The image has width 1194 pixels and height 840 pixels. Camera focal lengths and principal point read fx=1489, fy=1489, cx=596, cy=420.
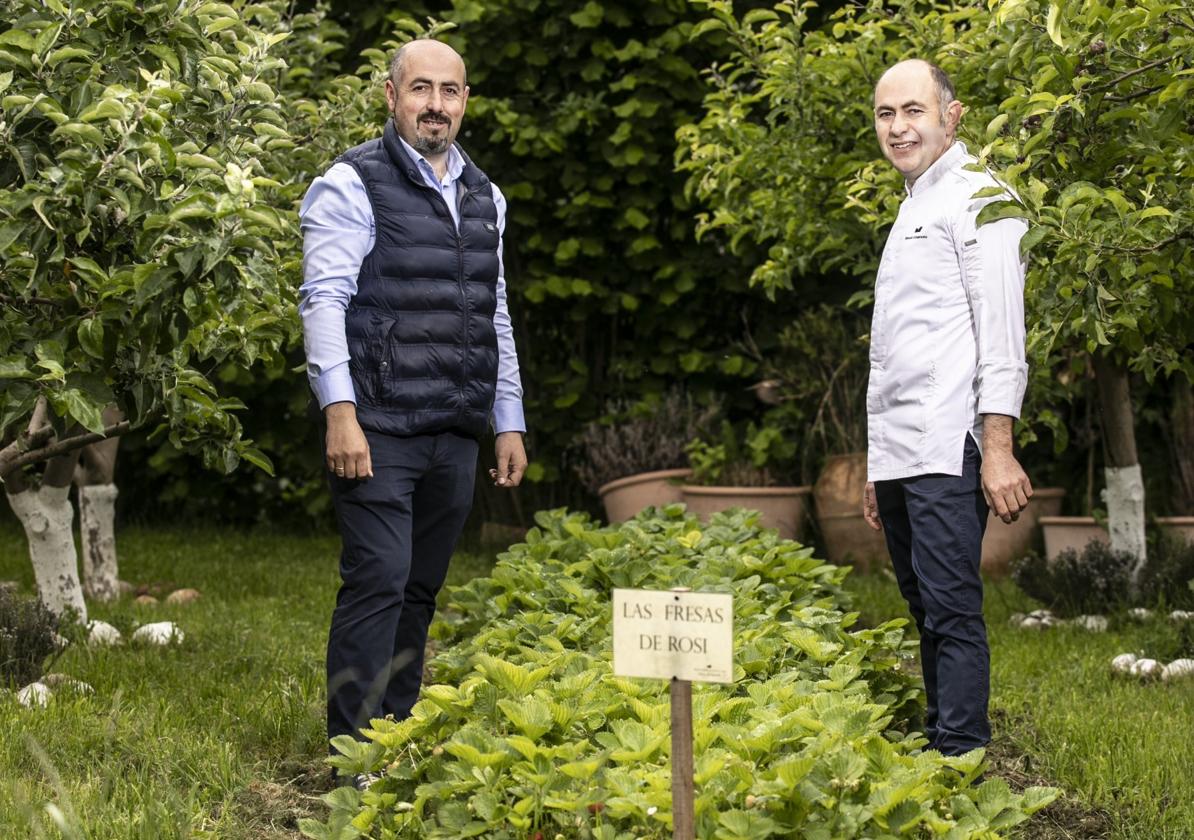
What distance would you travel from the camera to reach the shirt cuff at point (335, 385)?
11.1 ft

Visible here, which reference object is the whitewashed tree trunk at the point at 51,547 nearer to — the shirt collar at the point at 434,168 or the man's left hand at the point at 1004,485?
the shirt collar at the point at 434,168

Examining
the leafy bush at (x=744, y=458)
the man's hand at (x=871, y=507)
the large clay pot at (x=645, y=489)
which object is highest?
the man's hand at (x=871, y=507)

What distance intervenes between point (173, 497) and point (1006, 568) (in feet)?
15.9

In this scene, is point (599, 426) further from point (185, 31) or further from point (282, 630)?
point (185, 31)

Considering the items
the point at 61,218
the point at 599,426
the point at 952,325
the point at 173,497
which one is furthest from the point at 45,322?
the point at 173,497

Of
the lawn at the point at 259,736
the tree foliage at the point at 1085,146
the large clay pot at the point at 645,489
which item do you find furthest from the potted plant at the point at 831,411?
the tree foliage at the point at 1085,146

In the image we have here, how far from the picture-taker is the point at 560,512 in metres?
5.93

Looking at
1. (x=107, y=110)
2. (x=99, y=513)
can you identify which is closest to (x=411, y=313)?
(x=107, y=110)

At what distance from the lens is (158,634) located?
508cm

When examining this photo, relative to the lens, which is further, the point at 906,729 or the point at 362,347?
the point at 906,729

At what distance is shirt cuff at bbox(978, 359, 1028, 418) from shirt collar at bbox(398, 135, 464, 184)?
137cm

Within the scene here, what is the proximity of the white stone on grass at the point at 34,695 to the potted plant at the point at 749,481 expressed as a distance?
3665mm

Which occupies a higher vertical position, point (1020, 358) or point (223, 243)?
point (223, 243)

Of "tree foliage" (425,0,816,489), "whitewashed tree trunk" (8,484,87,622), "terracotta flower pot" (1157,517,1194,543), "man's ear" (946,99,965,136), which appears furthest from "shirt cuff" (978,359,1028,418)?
"tree foliage" (425,0,816,489)
